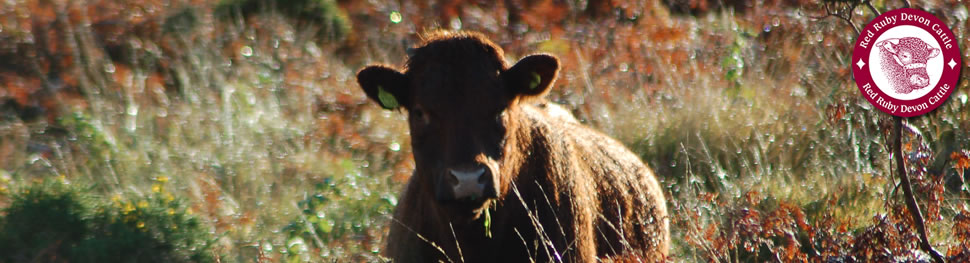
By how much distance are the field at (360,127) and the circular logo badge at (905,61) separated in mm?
165

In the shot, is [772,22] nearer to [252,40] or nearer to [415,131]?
[252,40]

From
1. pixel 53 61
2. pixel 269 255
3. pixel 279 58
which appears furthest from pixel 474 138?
pixel 53 61

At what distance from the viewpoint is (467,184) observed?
479 centimetres

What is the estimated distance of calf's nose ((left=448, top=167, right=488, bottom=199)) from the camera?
15.7ft

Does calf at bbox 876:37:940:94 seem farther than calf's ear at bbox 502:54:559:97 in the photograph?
No

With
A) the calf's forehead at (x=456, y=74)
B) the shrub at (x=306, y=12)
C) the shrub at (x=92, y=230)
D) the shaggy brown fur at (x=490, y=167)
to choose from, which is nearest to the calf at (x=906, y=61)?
the shaggy brown fur at (x=490, y=167)

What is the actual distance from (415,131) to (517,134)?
548mm

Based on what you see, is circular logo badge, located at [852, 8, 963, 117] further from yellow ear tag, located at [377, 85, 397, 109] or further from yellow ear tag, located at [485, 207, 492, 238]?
yellow ear tag, located at [377, 85, 397, 109]

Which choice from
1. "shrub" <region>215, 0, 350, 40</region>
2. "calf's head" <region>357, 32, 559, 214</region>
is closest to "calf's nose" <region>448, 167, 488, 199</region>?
"calf's head" <region>357, 32, 559, 214</region>

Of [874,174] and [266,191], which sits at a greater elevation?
[266,191]

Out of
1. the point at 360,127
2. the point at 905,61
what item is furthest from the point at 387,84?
the point at 360,127

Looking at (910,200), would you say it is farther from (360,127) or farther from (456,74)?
(360,127)

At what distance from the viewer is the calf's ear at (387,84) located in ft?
18.1

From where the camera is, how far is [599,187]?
6035mm
